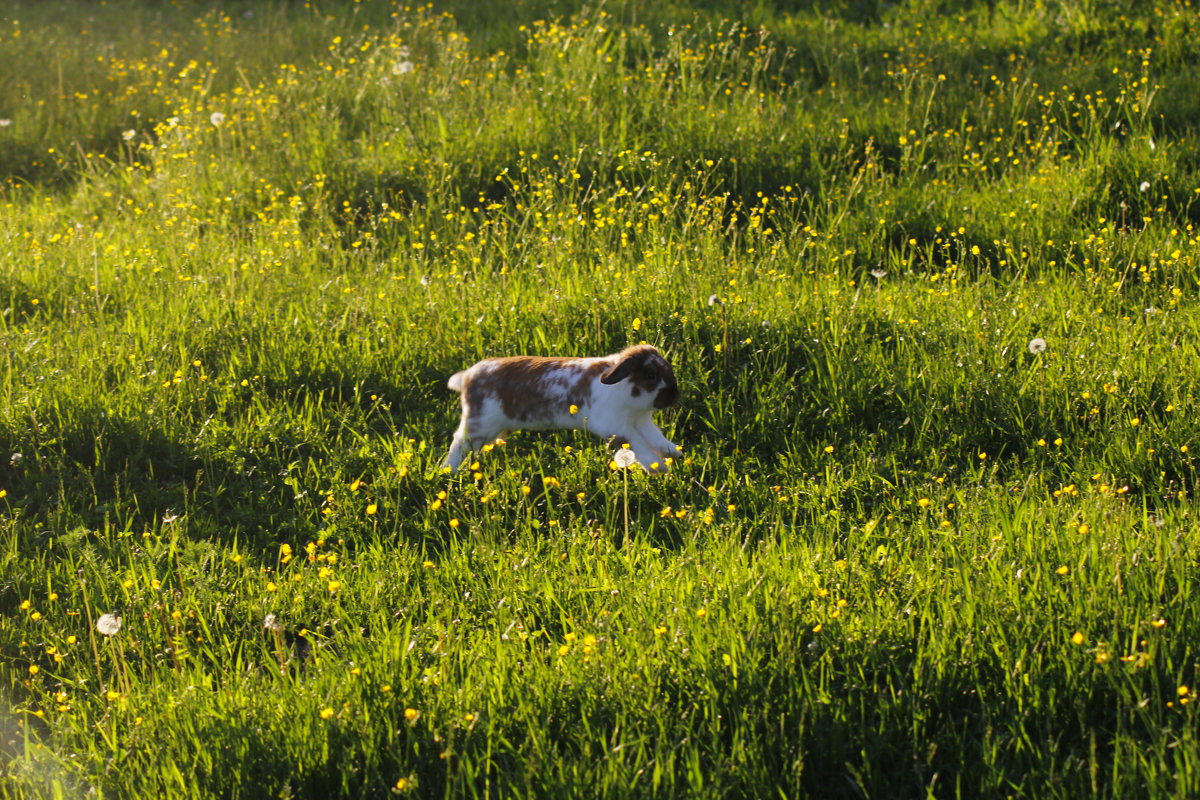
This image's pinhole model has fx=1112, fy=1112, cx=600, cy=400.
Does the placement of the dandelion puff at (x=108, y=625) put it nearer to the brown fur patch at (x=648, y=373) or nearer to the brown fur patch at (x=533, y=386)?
the brown fur patch at (x=533, y=386)

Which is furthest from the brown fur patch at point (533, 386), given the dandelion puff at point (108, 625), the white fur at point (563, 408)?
the dandelion puff at point (108, 625)

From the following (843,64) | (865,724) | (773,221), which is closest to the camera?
(865,724)

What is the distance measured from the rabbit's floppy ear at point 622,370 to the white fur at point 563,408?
5cm

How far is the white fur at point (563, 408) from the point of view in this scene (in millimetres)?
4047

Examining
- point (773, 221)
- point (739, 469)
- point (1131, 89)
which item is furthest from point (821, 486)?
point (1131, 89)

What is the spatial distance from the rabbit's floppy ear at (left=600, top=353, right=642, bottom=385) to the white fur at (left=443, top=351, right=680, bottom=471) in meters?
0.05

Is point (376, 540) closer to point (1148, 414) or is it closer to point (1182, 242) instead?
point (1148, 414)

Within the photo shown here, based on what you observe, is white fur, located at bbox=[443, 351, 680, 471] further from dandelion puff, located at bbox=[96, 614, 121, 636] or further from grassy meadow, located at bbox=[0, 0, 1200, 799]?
dandelion puff, located at bbox=[96, 614, 121, 636]

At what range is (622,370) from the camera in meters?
3.94

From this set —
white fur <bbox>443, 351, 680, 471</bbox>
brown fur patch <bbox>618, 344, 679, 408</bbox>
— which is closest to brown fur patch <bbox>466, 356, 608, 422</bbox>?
white fur <bbox>443, 351, 680, 471</bbox>

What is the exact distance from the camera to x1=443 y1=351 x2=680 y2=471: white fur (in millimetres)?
4047

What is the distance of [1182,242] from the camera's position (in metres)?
5.32

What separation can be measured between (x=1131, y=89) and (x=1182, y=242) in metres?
2.15

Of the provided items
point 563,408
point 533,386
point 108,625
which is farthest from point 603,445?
point 108,625
